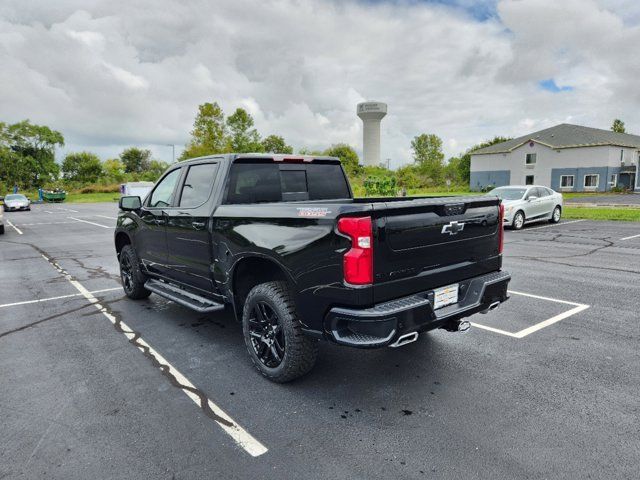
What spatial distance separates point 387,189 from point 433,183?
94.8ft

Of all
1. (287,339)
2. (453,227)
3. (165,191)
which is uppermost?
(165,191)

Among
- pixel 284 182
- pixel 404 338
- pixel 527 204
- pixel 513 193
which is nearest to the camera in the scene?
pixel 404 338

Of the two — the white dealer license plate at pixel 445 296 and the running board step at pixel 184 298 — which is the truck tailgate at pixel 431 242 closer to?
the white dealer license plate at pixel 445 296

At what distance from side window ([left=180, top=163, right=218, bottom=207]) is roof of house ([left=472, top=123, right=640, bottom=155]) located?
48.2m

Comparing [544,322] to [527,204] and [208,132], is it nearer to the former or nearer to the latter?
[527,204]

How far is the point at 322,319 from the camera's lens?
10.4ft

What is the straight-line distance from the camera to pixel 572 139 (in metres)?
45.6

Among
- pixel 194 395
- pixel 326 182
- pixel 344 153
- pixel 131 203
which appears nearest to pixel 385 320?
pixel 194 395

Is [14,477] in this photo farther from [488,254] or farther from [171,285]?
[488,254]

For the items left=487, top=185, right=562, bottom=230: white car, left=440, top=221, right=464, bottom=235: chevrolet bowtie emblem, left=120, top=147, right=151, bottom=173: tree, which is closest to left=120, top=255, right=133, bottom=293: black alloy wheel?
left=440, top=221, right=464, bottom=235: chevrolet bowtie emblem

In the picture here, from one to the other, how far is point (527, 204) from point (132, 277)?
44.2 ft

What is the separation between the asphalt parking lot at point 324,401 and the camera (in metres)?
2.64

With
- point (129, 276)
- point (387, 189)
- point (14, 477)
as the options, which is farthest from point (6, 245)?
point (387, 189)

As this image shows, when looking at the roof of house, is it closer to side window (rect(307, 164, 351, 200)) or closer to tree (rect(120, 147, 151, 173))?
side window (rect(307, 164, 351, 200))
